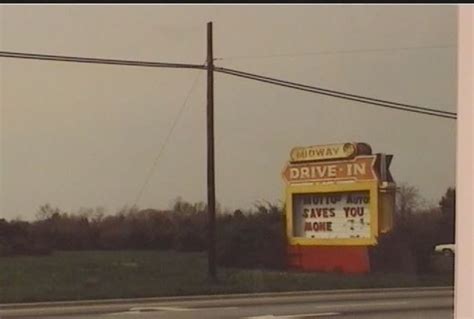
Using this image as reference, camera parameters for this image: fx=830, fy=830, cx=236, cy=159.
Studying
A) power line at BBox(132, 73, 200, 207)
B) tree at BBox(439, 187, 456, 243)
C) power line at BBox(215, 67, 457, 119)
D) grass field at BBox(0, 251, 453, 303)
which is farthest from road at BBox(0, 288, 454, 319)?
power line at BBox(215, 67, 457, 119)

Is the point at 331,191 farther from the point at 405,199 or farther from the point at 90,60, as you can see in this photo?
the point at 90,60

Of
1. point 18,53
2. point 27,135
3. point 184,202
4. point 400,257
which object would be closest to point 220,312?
point 184,202

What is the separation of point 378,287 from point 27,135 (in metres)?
0.84

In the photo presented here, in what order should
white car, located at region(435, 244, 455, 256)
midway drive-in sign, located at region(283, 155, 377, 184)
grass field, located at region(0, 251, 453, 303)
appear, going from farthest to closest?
white car, located at region(435, 244, 455, 256) < midway drive-in sign, located at region(283, 155, 377, 184) < grass field, located at region(0, 251, 453, 303)

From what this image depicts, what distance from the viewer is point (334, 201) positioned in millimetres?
1841

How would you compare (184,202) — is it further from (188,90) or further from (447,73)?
(447,73)

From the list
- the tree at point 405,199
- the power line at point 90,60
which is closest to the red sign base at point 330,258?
the tree at point 405,199

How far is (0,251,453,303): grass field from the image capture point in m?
1.71

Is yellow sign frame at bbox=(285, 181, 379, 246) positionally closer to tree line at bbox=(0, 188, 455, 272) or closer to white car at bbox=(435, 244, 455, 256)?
tree line at bbox=(0, 188, 455, 272)

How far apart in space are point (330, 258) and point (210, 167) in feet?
1.11

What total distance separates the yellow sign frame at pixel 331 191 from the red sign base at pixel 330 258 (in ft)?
0.04

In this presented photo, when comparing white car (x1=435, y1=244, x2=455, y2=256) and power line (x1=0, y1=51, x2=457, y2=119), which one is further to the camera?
white car (x1=435, y1=244, x2=455, y2=256)

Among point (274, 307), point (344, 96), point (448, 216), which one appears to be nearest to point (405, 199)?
point (448, 216)

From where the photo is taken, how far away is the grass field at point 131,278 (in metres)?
1.71
